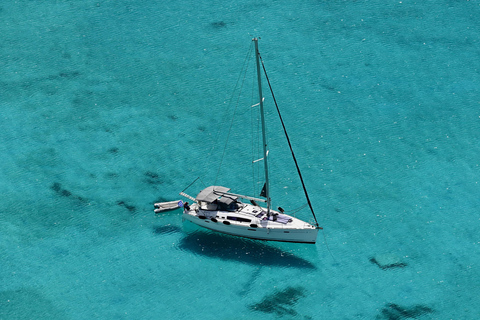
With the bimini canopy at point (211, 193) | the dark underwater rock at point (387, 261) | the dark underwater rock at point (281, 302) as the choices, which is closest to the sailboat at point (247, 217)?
the bimini canopy at point (211, 193)

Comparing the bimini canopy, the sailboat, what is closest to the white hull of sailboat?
the sailboat

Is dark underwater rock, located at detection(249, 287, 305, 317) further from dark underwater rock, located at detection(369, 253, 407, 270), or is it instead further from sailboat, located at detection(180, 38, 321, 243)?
dark underwater rock, located at detection(369, 253, 407, 270)

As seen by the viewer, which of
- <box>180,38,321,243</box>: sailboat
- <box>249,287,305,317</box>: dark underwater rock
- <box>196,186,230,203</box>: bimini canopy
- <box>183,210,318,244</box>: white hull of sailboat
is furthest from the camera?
<box>196,186,230,203</box>: bimini canopy

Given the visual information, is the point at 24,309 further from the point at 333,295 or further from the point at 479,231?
the point at 479,231

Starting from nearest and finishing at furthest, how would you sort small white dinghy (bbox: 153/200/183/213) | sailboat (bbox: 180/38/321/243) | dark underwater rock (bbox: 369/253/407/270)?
dark underwater rock (bbox: 369/253/407/270), sailboat (bbox: 180/38/321/243), small white dinghy (bbox: 153/200/183/213)

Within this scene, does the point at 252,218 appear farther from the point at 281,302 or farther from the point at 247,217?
the point at 281,302

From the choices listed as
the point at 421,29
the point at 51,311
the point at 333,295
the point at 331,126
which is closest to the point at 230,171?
the point at 331,126
